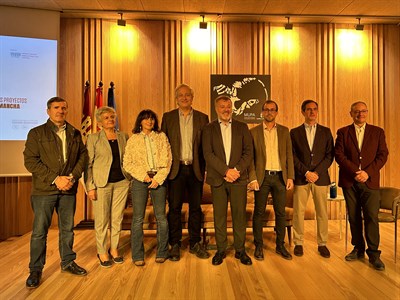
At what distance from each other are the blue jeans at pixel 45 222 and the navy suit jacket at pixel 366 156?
9.55ft

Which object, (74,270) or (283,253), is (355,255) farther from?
(74,270)

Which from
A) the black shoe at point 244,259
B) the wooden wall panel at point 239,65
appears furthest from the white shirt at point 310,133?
the wooden wall panel at point 239,65

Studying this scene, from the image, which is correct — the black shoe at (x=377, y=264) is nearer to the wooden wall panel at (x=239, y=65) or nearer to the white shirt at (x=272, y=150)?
the white shirt at (x=272, y=150)

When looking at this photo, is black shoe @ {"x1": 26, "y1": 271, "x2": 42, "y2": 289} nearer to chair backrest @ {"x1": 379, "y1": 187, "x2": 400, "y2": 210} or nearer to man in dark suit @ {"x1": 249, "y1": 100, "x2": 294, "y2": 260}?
man in dark suit @ {"x1": 249, "y1": 100, "x2": 294, "y2": 260}

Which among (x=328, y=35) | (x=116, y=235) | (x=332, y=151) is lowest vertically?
(x=116, y=235)

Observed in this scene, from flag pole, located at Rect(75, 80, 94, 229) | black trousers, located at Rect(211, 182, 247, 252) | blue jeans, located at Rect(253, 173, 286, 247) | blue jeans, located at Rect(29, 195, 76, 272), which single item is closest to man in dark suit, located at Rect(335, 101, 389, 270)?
blue jeans, located at Rect(253, 173, 286, 247)

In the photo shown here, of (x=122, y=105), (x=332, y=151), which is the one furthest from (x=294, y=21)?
(x=122, y=105)

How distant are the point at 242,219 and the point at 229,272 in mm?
566

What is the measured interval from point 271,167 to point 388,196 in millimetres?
1510

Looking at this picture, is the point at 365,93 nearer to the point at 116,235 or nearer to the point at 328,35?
the point at 328,35

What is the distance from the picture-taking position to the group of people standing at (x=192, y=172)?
3016mm

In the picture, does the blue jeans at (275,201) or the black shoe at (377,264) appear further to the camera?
the blue jeans at (275,201)

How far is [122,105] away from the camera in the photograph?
5578 millimetres

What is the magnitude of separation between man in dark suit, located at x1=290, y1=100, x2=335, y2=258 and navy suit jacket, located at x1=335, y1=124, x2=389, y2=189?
0.62 feet
